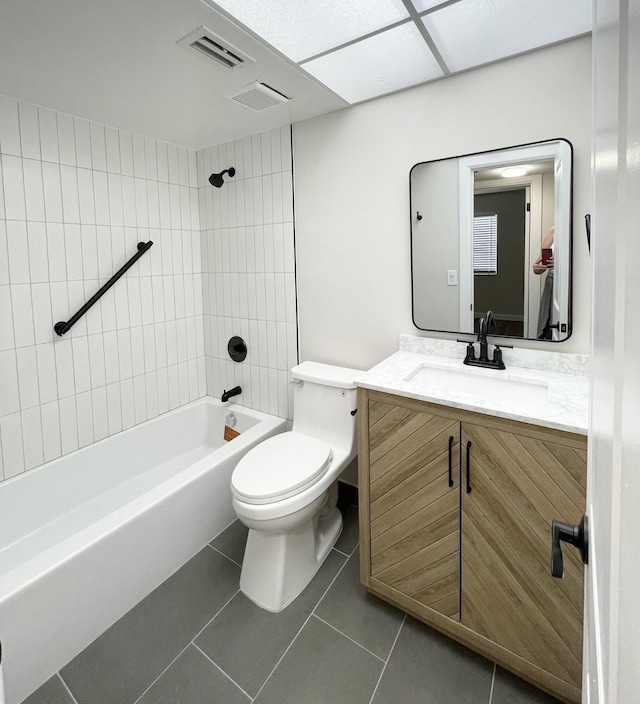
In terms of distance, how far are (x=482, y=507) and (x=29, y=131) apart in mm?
2469

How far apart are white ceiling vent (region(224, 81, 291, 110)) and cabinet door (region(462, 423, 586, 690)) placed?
1609 millimetres

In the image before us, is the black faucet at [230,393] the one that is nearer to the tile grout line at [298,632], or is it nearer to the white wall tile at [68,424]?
the white wall tile at [68,424]

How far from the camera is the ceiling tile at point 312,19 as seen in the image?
121 cm

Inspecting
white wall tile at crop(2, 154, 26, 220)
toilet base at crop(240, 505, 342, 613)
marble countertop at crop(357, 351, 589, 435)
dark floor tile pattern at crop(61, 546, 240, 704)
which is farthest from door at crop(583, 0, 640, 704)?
white wall tile at crop(2, 154, 26, 220)

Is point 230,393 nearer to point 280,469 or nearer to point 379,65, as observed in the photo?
point 280,469

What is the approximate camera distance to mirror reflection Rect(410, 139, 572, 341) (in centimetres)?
149

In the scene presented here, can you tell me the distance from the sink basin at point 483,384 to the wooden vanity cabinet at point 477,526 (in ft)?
0.74

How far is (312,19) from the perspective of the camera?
129 centimetres

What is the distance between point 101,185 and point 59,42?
83 centimetres

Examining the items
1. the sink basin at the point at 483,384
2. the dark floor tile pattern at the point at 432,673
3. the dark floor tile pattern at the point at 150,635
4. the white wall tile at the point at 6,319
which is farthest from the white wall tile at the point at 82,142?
the dark floor tile pattern at the point at 432,673

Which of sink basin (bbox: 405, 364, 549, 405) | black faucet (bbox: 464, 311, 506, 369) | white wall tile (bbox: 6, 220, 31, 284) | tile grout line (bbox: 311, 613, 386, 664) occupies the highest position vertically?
white wall tile (bbox: 6, 220, 31, 284)

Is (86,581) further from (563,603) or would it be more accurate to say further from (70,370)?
(563,603)

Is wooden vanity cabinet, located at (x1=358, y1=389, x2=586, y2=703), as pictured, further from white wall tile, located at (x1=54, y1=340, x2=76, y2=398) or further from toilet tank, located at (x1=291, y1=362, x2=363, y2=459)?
white wall tile, located at (x1=54, y1=340, x2=76, y2=398)

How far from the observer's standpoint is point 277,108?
74.5 inches
